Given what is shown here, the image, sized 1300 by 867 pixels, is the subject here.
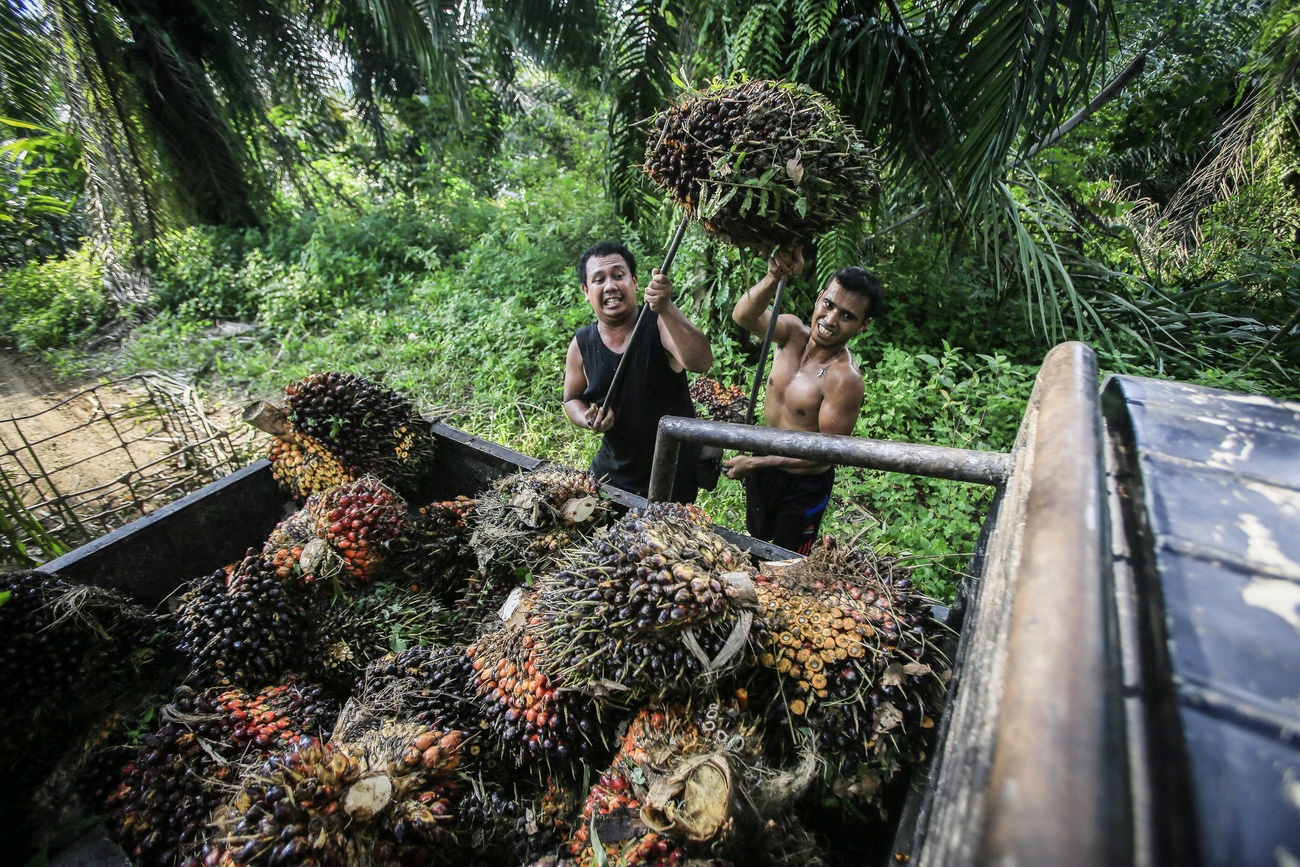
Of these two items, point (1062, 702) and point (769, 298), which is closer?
point (1062, 702)

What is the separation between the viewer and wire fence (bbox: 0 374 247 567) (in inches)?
82.8

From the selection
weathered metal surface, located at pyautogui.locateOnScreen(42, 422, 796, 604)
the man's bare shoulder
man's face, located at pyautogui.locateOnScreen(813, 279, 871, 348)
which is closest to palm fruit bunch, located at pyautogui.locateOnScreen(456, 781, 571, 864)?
weathered metal surface, located at pyautogui.locateOnScreen(42, 422, 796, 604)

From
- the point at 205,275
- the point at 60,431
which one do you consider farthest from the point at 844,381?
the point at 205,275

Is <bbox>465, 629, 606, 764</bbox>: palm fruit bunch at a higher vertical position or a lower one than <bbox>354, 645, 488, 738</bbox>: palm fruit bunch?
higher

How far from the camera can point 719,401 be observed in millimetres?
2941

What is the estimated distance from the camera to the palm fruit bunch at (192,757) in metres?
1.24

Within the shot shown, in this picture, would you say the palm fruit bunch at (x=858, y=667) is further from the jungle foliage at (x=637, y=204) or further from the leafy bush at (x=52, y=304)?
the leafy bush at (x=52, y=304)

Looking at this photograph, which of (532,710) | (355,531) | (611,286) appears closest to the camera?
(532,710)

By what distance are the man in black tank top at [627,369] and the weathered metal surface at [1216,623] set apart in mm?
1692

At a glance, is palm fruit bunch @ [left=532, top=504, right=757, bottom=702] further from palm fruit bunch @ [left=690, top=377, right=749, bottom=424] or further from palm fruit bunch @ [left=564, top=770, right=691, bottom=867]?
palm fruit bunch @ [left=690, top=377, right=749, bottom=424]

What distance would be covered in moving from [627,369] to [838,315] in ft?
2.88

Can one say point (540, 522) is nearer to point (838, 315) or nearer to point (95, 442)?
point (838, 315)

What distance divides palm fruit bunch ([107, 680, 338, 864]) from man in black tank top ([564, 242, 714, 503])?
4.17ft

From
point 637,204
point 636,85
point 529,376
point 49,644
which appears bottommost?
point 529,376
